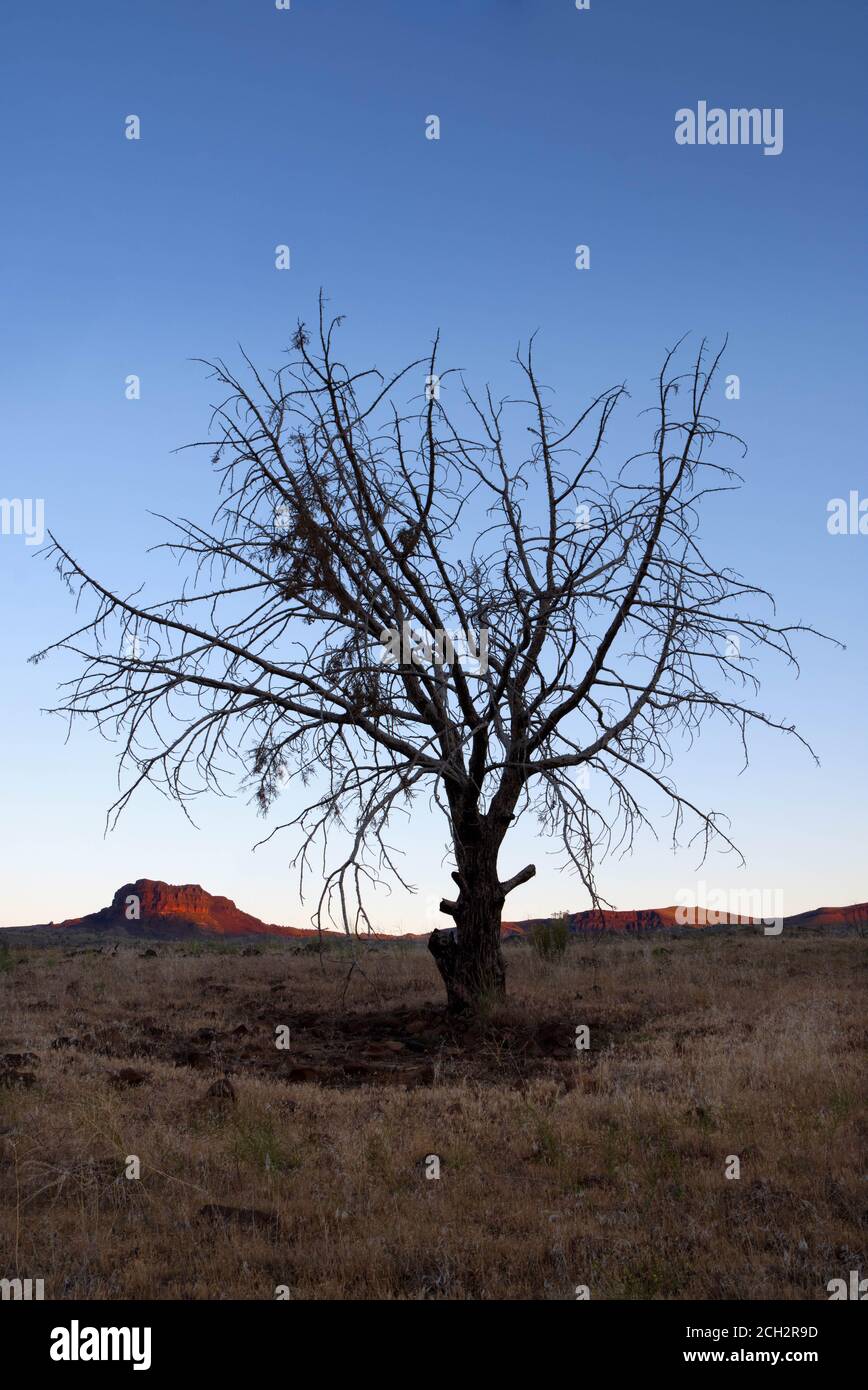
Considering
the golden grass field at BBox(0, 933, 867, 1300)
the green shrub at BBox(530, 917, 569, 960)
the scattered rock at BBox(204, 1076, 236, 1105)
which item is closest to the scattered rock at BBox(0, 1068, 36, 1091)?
the golden grass field at BBox(0, 933, 867, 1300)

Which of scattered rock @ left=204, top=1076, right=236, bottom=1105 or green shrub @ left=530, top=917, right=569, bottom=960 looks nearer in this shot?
scattered rock @ left=204, top=1076, right=236, bottom=1105

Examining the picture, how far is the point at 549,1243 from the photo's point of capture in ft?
18.3

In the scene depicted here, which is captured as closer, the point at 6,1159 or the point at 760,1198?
the point at 760,1198

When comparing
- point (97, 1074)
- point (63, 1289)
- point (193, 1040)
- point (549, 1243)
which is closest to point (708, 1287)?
point (549, 1243)

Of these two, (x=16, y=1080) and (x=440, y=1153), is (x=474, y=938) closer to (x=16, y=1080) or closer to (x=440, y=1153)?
(x=16, y=1080)

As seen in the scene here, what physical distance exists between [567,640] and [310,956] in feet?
40.5

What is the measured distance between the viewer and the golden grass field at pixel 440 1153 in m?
5.32

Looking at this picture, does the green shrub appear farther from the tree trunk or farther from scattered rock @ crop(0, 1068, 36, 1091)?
scattered rock @ crop(0, 1068, 36, 1091)

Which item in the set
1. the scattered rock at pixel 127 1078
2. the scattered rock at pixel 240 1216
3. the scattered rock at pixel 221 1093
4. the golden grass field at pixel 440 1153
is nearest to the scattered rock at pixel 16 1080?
the golden grass field at pixel 440 1153

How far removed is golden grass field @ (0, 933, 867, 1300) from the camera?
17.4ft

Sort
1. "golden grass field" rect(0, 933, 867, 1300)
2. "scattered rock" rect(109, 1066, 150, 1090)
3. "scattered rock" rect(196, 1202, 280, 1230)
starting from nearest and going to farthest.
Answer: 1. "golden grass field" rect(0, 933, 867, 1300)
2. "scattered rock" rect(196, 1202, 280, 1230)
3. "scattered rock" rect(109, 1066, 150, 1090)

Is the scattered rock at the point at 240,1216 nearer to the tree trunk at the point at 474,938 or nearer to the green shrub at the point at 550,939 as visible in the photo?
the tree trunk at the point at 474,938

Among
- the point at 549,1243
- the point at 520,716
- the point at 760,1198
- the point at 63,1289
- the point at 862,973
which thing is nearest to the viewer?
the point at 63,1289
